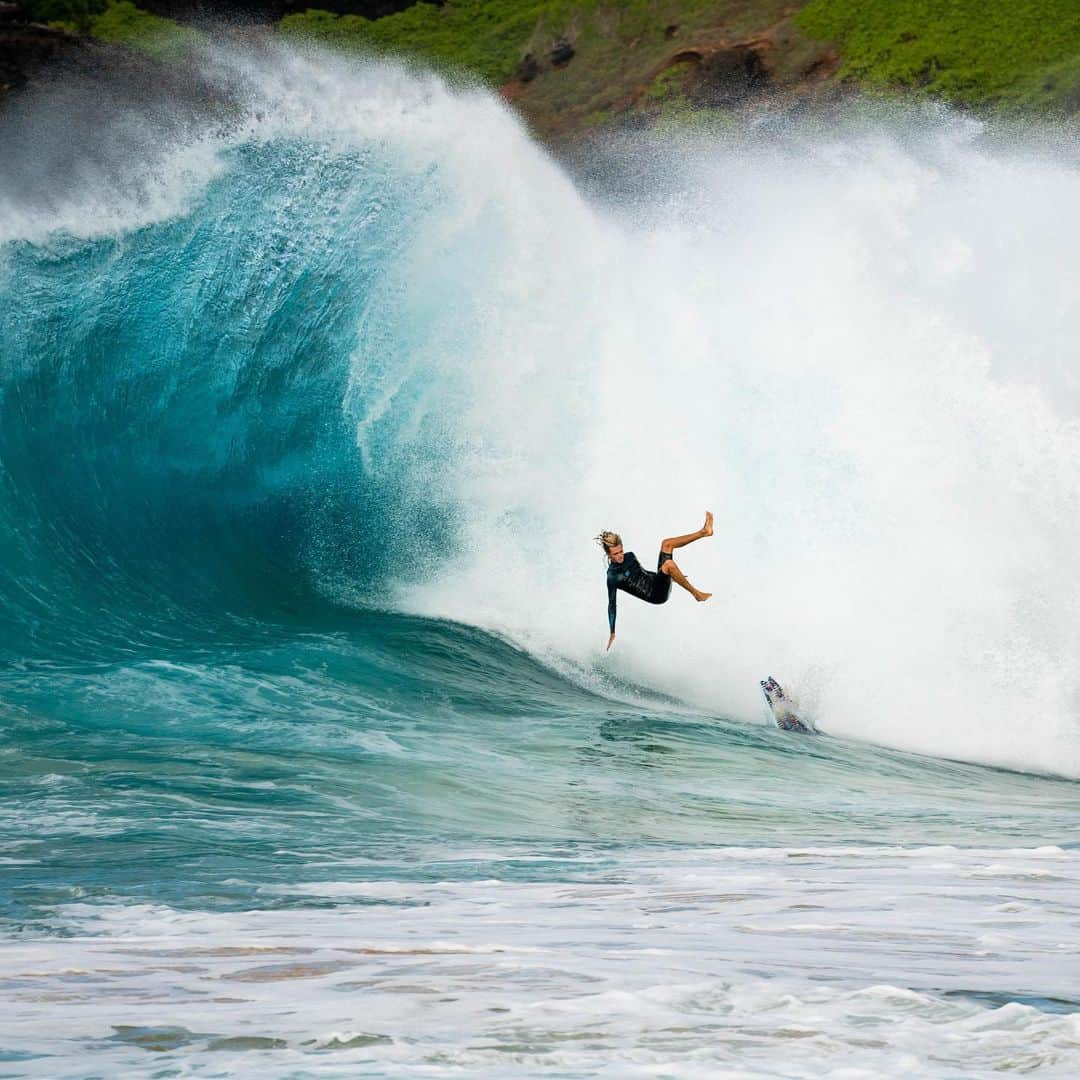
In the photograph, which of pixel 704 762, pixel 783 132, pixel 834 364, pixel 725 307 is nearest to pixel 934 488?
pixel 834 364

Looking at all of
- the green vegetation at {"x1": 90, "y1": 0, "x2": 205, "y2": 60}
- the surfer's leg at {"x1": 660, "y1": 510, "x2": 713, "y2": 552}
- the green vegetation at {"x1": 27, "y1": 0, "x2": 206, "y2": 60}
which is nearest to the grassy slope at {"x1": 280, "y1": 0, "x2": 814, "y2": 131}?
the green vegetation at {"x1": 90, "y1": 0, "x2": 205, "y2": 60}

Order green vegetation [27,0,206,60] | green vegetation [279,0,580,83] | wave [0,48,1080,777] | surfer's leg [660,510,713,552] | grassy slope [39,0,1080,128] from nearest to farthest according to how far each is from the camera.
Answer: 1. surfer's leg [660,510,713,552]
2. wave [0,48,1080,777]
3. grassy slope [39,0,1080,128]
4. green vegetation [27,0,206,60]
5. green vegetation [279,0,580,83]

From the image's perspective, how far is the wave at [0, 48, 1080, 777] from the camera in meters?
11.2

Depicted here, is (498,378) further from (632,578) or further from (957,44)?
(957,44)

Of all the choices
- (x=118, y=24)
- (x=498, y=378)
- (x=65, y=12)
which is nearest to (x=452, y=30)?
(x=118, y=24)

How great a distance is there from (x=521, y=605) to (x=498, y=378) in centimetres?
274

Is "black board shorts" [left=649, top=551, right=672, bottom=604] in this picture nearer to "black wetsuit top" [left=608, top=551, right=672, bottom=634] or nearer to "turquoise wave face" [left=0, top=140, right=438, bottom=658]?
"black wetsuit top" [left=608, top=551, right=672, bottom=634]

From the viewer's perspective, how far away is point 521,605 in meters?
11.8

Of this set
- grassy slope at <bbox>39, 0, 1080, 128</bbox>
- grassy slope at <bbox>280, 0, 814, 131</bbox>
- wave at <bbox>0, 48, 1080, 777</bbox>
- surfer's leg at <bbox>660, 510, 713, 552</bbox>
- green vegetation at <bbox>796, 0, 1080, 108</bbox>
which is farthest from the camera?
grassy slope at <bbox>280, 0, 814, 131</bbox>

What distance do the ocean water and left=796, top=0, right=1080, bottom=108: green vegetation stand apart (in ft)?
54.7

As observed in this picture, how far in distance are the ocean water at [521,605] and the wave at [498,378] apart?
0.05m

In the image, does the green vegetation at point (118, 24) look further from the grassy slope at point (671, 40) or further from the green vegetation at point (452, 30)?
the green vegetation at point (452, 30)

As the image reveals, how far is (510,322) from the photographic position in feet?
44.4

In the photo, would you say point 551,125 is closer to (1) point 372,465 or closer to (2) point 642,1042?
(1) point 372,465
